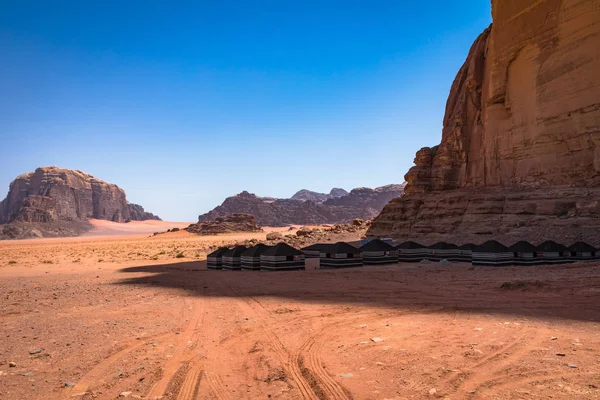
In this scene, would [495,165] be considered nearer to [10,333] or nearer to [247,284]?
[247,284]

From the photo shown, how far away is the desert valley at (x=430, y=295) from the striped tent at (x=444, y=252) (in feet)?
0.42

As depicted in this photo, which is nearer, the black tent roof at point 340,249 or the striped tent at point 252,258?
the striped tent at point 252,258

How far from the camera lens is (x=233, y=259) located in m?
25.1

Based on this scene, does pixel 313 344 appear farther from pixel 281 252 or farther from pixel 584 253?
pixel 584 253

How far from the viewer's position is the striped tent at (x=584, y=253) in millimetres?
21452

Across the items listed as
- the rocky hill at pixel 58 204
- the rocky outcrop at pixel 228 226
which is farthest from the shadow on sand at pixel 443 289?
the rocky hill at pixel 58 204

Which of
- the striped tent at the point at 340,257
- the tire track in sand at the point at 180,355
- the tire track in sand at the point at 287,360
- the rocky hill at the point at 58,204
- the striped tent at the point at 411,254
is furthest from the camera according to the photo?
the rocky hill at the point at 58,204

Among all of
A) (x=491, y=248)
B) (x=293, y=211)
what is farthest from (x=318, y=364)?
(x=293, y=211)

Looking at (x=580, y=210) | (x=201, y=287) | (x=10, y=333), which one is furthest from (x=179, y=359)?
(x=580, y=210)

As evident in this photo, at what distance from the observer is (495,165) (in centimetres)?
3600

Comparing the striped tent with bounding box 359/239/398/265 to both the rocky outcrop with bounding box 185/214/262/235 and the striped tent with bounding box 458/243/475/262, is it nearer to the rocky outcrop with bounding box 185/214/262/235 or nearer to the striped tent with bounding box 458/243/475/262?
the striped tent with bounding box 458/243/475/262

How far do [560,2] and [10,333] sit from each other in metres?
36.8

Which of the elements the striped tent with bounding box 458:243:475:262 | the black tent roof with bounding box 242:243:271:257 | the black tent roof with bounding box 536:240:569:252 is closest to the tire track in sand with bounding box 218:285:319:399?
the black tent roof with bounding box 242:243:271:257

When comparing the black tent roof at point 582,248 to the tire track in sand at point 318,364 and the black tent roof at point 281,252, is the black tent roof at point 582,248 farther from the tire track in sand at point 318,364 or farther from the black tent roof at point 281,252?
the tire track in sand at point 318,364
